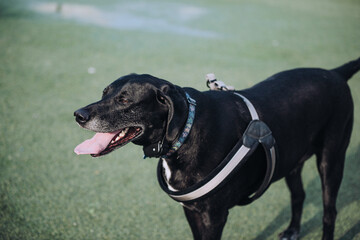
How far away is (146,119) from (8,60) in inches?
249

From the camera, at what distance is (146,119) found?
2.08 metres

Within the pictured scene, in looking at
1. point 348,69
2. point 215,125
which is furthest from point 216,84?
point 348,69

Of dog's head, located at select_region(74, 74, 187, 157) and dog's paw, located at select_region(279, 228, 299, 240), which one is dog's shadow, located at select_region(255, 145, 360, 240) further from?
dog's head, located at select_region(74, 74, 187, 157)

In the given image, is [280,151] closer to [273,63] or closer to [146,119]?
[146,119]

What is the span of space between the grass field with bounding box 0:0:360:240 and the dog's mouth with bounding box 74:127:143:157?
1274 mm

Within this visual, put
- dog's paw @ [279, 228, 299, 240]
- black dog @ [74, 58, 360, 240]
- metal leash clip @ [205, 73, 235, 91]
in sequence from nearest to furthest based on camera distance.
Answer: black dog @ [74, 58, 360, 240] < metal leash clip @ [205, 73, 235, 91] < dog's paw @ [279, 228, 299, 240]

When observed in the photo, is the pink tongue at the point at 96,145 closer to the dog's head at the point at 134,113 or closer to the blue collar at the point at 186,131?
the dog's head at the point at 134,113

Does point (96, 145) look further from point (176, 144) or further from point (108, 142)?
point (176, 144)

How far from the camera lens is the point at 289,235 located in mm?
3027

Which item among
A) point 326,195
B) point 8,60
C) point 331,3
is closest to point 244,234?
A: point 326,195

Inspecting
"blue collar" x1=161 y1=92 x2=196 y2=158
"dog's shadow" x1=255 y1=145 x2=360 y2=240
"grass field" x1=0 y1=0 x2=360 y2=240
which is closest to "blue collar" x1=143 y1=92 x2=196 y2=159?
"blue collar" x1=161 y1=92 x2=196 y2=158

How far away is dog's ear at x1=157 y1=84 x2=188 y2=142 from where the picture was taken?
1.98 metres

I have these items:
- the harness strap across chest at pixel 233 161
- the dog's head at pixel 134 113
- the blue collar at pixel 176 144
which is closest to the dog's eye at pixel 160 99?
the dog's head at pixel 134 113

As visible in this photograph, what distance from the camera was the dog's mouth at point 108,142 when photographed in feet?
6.86
